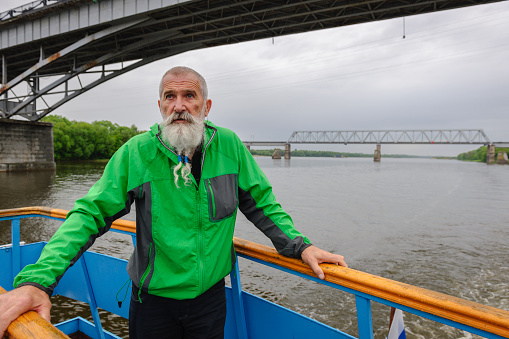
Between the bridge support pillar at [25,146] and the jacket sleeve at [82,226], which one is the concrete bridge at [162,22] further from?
the jacket sleeve at [82,226]

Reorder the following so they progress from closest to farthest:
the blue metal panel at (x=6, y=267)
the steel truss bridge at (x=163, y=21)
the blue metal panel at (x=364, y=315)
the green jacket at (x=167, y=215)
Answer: the blue metal panel at (x=364, y=315)
the green jacket at (x=167, y=215)
the blue metal panel at (x=6, y=267)
the steel truss bridge at (x=163, y=21)

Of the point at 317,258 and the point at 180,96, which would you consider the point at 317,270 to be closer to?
the point at 317,258

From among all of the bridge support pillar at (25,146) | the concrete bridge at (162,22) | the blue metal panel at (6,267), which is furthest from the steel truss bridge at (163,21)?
the blue metal panel at (6,267)

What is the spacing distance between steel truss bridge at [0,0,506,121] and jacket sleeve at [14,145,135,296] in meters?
14.5

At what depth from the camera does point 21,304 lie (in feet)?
3.41

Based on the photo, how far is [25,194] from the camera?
1495 cm

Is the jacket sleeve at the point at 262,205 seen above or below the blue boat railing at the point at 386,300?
above

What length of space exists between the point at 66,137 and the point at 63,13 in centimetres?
3950

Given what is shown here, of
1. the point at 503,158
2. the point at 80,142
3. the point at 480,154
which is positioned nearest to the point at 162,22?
the point at 80,142

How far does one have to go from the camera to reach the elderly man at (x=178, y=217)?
1480 millimetres

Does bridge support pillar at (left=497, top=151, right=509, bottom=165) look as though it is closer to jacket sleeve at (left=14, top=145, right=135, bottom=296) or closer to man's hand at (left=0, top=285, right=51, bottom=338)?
jacket sleeve at (left=14, top=145, right=135, bottom=296)

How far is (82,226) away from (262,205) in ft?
2.70

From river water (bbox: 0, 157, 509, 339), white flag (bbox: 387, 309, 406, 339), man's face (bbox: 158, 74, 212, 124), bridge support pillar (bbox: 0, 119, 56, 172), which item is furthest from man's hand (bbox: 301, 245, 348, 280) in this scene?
bridge support pillar (bbox: 0, 119, 56, 172)

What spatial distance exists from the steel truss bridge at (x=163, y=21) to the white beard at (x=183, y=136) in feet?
46.8
